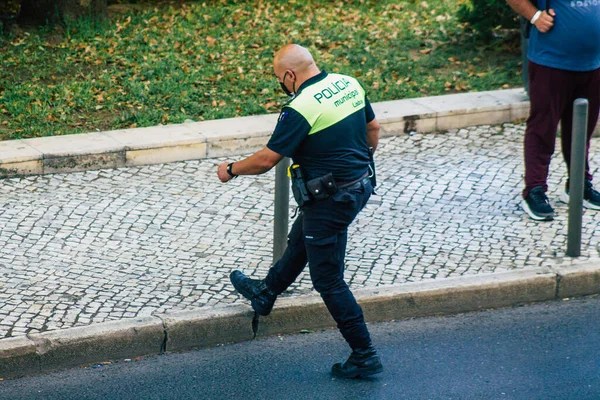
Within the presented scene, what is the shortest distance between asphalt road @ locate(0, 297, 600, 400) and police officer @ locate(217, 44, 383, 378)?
224 millimetres

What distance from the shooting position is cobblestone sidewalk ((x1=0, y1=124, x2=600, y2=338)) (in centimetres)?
579

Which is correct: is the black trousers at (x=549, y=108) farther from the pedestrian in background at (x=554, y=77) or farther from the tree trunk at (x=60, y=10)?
the tree trunk at (x=60, y=10)

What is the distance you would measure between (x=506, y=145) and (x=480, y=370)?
4.17 meters

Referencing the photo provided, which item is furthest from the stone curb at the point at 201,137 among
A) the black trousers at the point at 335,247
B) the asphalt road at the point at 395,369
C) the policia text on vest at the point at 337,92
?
the policia text on vest at the point at 337,92

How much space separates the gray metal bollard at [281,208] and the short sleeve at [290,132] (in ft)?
2.97

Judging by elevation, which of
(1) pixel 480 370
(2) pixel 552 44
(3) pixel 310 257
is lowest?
(1) pixel 480 370

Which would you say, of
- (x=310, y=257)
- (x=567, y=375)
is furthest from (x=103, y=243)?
(x=567, y=375)

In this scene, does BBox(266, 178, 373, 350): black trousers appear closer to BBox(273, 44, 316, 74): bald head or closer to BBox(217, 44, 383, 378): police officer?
BBox(217, 44, 383, 378): police officer

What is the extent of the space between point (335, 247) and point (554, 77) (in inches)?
113

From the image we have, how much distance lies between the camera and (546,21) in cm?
687

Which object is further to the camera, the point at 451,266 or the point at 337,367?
the point at 451,266

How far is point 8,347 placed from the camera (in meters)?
4.96

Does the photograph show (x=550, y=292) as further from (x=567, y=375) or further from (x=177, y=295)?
(x=177, y=295)

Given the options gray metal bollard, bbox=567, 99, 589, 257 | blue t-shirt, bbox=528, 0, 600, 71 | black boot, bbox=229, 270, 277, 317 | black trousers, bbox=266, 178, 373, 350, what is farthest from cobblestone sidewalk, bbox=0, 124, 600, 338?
blue t-shirt, bbox=528, 0, 600, 71
